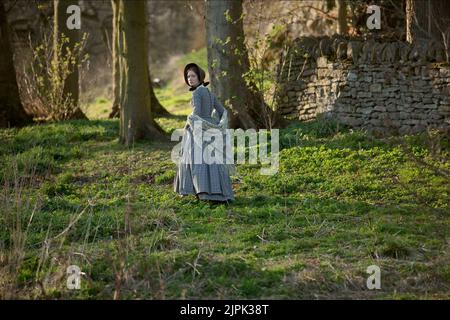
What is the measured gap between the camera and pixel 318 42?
14.7 metres

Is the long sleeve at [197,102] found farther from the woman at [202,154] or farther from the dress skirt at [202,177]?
the dress skirt at [202,177]

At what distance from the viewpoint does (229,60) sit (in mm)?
13695

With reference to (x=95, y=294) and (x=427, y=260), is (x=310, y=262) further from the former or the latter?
(x=95, y=294)

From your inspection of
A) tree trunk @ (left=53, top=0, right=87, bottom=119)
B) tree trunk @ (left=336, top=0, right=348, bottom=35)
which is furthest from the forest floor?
tree trunk @ (left=336, top=0, right=348, bottom=35)

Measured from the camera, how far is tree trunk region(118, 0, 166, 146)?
13688 millimetres

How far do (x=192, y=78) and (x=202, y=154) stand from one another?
0.98 meters

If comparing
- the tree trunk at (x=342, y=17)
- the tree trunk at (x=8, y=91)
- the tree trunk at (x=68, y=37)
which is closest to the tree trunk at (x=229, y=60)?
the tree trunk at (x=342, y=17)

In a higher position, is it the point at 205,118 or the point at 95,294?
the point at 205,118

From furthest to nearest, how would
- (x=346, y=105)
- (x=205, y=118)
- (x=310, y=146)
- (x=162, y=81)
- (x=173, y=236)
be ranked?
(x=162, y=81), (x=346, y=105), (x=310, y=146), (x=205, y=118), (x=173, y=236)

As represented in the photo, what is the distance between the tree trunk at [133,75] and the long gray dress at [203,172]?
3890 millimetres

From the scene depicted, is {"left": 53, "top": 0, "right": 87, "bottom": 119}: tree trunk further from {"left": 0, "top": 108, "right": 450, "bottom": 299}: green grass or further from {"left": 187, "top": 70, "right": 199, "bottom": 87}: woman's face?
{"left": 187, "top": 70, "right": 199, "bottom": 87}: woman's face

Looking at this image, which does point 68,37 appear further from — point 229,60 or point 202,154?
point 202,154
